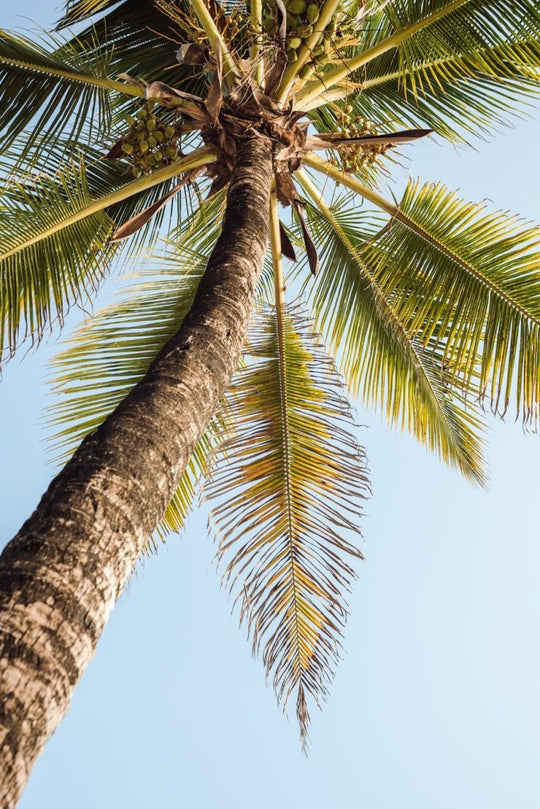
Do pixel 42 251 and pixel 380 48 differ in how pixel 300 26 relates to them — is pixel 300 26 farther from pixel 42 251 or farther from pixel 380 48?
pixel 42 251

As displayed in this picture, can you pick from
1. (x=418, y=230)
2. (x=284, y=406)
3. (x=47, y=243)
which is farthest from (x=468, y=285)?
(x=47, y=243)

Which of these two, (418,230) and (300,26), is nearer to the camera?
(300,26)

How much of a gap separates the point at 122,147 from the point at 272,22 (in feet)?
4.03

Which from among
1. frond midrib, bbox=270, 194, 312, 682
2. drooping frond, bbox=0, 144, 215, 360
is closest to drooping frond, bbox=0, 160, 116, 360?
drooping frond, bbox=0, 144, 215, 360

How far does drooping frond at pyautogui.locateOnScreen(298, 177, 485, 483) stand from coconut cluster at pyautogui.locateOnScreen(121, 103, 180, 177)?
1565 millimetres

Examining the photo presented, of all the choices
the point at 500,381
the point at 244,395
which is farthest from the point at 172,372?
the point at 244,395

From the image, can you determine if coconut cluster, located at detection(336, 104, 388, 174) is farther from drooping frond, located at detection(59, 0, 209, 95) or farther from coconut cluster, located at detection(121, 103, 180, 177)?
drooping frond, located at detection(59, 0, 209, 95)

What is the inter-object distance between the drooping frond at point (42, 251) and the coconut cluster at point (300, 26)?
1521 mm

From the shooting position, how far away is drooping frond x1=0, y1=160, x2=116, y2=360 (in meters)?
4.35

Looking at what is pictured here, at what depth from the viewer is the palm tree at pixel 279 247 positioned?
4.13m

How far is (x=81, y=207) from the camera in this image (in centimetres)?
458

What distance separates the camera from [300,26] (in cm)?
391

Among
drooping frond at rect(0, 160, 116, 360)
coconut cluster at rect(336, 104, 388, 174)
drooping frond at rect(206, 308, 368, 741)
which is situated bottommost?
drooping frond at rect(206, 308, 368, 741)

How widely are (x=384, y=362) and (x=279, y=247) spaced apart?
4.27ft
